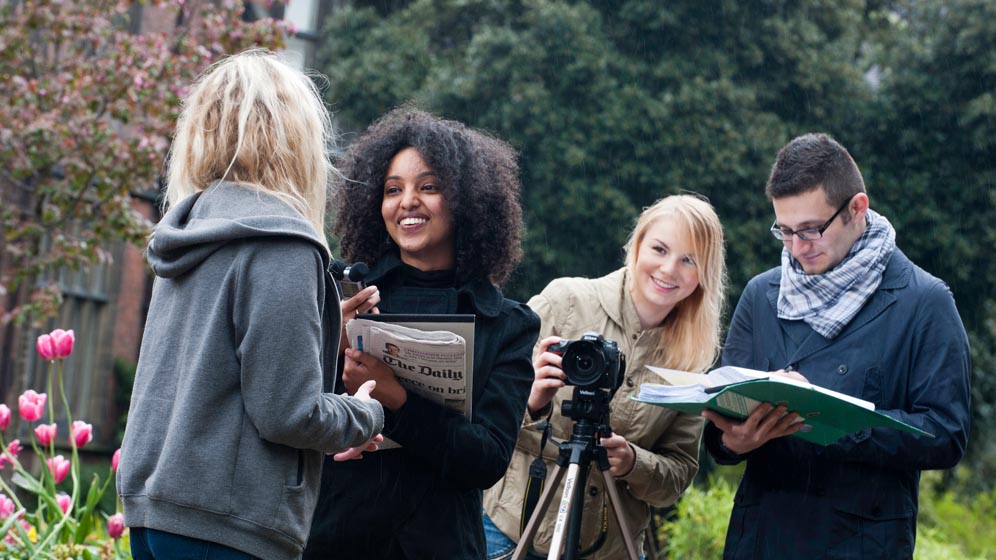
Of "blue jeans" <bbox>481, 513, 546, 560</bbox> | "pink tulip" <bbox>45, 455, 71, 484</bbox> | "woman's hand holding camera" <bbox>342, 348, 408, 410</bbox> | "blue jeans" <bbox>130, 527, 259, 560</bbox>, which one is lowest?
"pink tulip" <bbox>45, 455, 71, 484</bbox>

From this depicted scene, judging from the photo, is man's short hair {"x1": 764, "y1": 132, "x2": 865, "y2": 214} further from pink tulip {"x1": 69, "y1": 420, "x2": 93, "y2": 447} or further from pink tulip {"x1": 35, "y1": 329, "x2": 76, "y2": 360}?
pink tulip {"x1": 69, "y1": 420, "x2": 93, "y2": 447}

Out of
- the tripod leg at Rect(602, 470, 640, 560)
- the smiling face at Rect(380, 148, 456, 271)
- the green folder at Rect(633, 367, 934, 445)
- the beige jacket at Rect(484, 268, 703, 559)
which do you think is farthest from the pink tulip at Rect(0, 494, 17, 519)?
the green folder at Rect(633, 367, 934, 445)

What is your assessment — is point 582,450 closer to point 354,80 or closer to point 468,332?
point 468,332

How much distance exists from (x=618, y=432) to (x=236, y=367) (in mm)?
1960

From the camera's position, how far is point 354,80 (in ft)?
49.1

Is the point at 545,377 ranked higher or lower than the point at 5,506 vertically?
higher

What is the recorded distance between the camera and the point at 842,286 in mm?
3498

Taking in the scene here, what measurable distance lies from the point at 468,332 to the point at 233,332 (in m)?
0.64

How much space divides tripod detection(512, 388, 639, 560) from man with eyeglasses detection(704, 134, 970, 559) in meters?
0.33

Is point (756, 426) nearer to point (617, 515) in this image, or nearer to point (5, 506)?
point (617, 515)

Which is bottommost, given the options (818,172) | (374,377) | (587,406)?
(587,406)

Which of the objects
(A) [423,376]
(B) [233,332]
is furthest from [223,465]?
(A) [423,376]

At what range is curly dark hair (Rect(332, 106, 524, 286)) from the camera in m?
Answer: 3.39

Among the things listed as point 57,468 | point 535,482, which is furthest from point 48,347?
point 535,482
